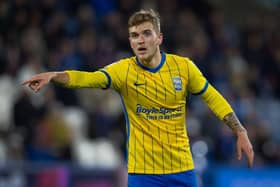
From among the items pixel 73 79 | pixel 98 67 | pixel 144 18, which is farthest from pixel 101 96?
pixel 73 79

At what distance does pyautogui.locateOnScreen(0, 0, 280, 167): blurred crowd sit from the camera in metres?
12.8

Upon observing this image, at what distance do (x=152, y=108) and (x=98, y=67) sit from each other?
6923mm

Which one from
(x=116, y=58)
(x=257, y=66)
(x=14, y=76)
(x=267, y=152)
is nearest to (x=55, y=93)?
(x=14, y=76)

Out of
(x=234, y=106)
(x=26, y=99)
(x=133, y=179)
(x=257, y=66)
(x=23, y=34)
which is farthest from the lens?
(x=257, y=66)

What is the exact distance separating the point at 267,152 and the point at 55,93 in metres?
3.74

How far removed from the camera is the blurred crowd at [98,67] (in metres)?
12.8

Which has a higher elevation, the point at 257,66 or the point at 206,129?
the point at 257,66

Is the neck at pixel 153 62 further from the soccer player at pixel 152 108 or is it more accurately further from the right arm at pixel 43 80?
the right arm at pixel 43 80

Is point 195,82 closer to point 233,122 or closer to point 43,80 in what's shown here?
point 233,122

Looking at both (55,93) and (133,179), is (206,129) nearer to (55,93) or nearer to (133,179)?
(55,93)

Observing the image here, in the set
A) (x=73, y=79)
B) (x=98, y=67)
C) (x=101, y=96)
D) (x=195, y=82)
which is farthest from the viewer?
(x=98, y=67)

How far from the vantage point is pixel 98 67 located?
14.2m

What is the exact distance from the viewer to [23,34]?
1387cm

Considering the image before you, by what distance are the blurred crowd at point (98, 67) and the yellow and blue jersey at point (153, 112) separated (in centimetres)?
537
